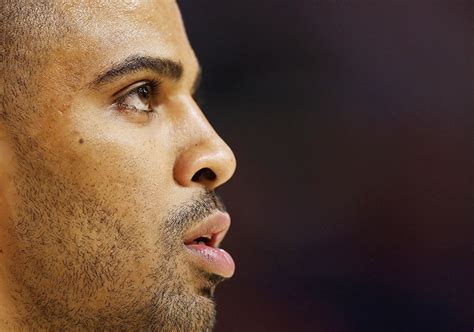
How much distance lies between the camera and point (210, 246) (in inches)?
41.8

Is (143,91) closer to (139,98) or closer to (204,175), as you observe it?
(139,98)

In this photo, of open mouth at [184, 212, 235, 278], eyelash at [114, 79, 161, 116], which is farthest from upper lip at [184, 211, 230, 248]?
eyelash at [114, 79, 161, 116]

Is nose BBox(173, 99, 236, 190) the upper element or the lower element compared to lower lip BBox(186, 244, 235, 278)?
upper

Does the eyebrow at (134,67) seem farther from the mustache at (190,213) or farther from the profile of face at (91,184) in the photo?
the mustache at (190,213)

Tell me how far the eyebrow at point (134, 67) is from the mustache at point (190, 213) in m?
0.19

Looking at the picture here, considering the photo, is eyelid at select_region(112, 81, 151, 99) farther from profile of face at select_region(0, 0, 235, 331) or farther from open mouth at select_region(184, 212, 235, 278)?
open mouth at select_region(184, 212, 235, 278)

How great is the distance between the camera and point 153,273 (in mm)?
987

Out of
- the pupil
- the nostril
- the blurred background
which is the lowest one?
the nostril

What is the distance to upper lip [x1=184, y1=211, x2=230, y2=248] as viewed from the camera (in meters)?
1.02

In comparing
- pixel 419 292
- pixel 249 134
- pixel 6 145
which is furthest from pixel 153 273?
pixel 419 292

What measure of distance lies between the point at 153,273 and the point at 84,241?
0.35 ft

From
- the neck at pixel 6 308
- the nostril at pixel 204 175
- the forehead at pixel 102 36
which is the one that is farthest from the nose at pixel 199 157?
the neck at pixel 6 308

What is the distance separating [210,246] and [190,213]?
0.08 meters

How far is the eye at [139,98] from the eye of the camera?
0.99 meters
